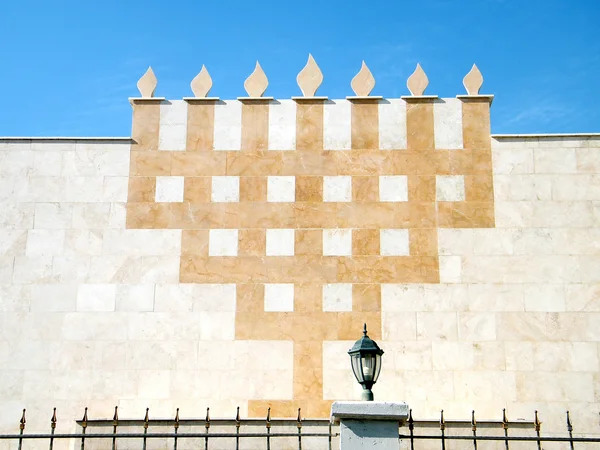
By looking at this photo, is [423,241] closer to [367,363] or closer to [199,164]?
[199,164]

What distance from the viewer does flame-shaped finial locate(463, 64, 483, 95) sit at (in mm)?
15492

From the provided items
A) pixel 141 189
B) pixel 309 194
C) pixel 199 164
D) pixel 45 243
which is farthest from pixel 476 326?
pixel 45 243

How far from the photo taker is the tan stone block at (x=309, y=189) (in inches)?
594

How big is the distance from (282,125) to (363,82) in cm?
179

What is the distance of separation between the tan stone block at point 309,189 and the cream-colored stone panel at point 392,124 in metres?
1.41

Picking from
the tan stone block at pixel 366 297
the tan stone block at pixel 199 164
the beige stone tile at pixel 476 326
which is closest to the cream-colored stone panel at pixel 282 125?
the tan stone block at pixel 199 164

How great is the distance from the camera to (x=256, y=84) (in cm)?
1567

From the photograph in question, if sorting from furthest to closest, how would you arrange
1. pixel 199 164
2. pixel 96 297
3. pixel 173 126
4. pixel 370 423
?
1. pixel 173 126
2. pixel 199 164
3. pixel 96 297
4. pixel 370 423

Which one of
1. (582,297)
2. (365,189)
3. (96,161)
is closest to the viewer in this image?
(582,297)

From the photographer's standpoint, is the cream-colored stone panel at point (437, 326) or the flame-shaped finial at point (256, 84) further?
the flame-shaped finial at point (256, 84)

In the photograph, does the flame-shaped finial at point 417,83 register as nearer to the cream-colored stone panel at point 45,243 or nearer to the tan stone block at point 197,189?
the tan stone block at point 197,189

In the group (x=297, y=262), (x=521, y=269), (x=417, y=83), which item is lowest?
(x=521, y=269)

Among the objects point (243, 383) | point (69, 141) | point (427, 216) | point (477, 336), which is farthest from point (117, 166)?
point (477, 336)

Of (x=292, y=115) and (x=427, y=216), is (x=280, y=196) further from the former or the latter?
(x=427, y=216)
